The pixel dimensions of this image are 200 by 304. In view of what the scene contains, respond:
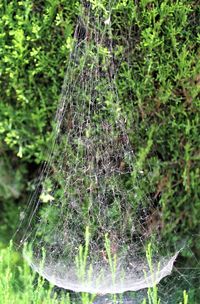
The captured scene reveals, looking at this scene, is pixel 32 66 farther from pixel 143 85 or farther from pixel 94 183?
pixel 94 183

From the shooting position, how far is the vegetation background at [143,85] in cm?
333

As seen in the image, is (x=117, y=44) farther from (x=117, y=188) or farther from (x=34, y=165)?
(x=34, y=165)

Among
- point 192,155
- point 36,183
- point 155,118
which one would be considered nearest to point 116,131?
point 155,118

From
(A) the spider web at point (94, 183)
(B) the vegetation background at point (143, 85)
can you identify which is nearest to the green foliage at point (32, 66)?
(B) the vegetation background at point (143, 85)

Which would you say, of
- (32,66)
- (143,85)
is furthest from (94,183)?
(32,66)

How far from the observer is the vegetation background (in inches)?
131

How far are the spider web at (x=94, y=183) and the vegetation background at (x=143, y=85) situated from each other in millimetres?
83

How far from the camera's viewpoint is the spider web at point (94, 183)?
3.39 meters

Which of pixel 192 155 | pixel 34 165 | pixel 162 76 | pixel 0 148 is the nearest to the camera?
pixel 162 76

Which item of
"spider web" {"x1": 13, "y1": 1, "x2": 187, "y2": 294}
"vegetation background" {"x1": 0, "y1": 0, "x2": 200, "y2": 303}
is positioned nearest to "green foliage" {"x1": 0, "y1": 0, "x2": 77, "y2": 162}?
"vegetation background" {"x1": 0, "y1": 0, "x2": 200, "y2": 303}

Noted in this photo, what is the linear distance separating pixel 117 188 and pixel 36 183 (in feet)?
2.47

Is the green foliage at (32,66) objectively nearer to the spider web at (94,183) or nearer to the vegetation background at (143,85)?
the vegetation background at (143,85)

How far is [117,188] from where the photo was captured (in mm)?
3555

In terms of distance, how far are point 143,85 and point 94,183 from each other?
2.09 ft
